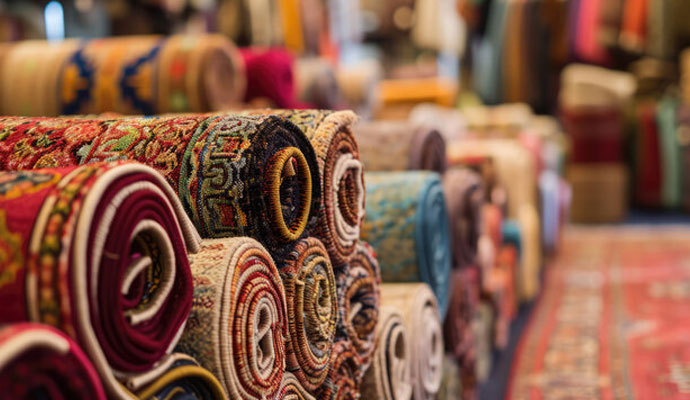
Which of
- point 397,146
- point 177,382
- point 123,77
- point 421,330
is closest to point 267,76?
point 123,77

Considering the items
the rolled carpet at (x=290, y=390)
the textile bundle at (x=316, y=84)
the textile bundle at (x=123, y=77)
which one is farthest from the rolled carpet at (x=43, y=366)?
the textile bundle at (x=316, y=84)

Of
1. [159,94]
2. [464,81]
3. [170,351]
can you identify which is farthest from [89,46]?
[464,81]

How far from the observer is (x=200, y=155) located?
2.08 feet

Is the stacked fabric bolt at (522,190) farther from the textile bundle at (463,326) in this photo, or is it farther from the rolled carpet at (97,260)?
the rolled carpet at (97,260)

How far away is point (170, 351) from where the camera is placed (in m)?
0.51

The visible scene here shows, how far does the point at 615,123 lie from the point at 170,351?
14.8ft

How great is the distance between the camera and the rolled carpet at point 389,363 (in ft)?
2.97

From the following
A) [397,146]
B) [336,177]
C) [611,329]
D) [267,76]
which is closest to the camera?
[336,177]

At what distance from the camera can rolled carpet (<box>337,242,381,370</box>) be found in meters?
0.84

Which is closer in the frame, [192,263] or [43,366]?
[43,366]

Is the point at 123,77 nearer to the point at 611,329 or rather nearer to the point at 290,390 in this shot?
the point at 290,390

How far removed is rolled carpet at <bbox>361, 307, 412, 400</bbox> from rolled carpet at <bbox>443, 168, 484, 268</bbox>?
0.48 m

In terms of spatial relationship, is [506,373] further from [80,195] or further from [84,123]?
[80,195]

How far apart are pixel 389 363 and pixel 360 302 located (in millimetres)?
103
